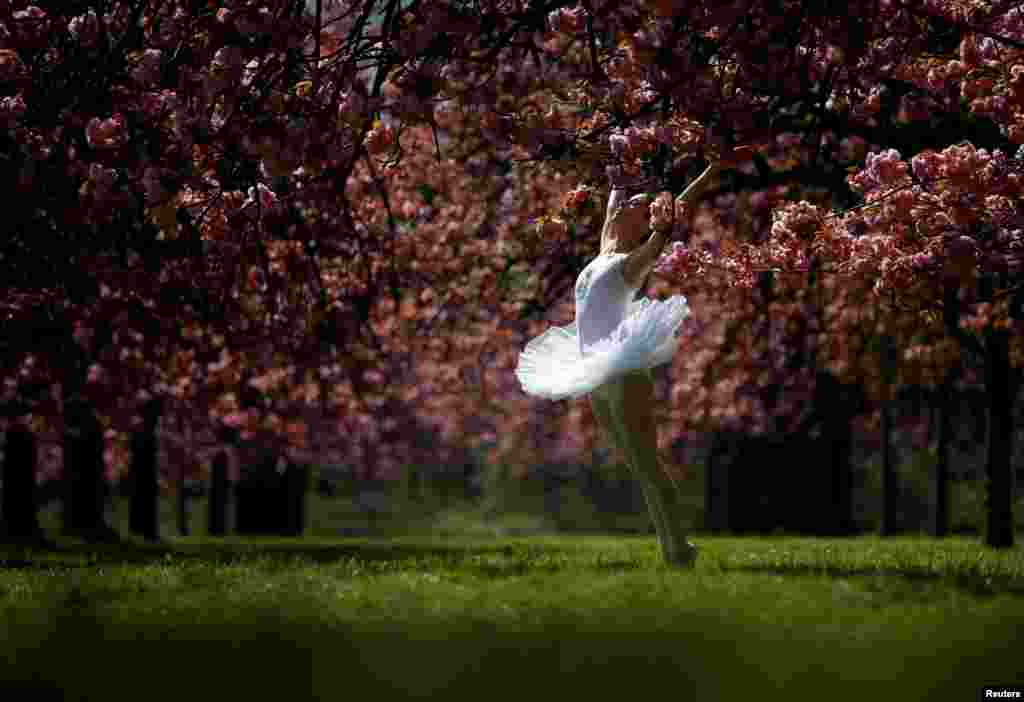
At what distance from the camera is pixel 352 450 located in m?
41.6

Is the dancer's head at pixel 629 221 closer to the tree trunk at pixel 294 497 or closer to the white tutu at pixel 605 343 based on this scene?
the white tutu at pixel 605 343

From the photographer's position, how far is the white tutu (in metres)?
8.88

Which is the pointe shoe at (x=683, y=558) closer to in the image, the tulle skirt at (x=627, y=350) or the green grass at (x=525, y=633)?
the green grass at (x=525, y=633)

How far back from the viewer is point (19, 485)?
65.9 feet

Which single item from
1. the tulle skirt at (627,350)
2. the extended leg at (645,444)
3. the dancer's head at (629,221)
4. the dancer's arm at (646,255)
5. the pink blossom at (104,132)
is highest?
the pink blossom at (104,132)

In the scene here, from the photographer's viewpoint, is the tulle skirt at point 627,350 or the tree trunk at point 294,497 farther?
the tree trunk at point 294,497

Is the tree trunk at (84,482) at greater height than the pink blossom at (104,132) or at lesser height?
lesser

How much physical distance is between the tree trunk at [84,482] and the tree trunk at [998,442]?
11.8m

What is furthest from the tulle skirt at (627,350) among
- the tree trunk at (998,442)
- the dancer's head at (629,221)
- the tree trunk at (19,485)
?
the tree trunk at (19,485)

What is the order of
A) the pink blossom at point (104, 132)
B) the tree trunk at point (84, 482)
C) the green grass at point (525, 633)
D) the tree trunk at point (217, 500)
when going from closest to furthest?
the green grass at point (525, 633) → the pink blossom at point (104, 132) → the tree trunk at point (84, 482) → the tree trunk at point (217, 500)

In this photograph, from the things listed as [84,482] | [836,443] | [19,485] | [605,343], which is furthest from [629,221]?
[836,443]

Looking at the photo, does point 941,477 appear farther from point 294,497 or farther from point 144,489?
point 294,497

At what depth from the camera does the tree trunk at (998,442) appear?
16.7 metres

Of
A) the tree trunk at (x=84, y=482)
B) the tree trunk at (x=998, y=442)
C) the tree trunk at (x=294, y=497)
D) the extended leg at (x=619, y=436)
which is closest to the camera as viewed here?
the extended leg at (x=619, y=436)
